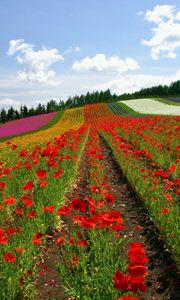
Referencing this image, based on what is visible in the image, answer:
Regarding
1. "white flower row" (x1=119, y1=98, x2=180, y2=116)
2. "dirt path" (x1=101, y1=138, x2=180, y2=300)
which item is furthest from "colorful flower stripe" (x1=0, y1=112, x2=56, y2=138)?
"dirt path" (x1=101, y1=138, x2=180, y2=300)

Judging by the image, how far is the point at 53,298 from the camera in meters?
4.80

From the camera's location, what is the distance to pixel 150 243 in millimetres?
6387

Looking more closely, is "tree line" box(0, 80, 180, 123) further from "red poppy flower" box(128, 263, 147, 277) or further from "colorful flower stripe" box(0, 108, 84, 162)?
"red poppy flower" box(128, 263, 147, 277)

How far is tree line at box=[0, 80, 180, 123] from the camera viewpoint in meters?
124

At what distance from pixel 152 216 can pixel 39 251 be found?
2.11 meters

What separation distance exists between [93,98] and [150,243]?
148 meters

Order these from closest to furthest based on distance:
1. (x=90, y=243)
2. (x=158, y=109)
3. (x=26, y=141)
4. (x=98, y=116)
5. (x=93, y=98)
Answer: (x=90, y=243), (x=26, y=141), (x=158, y=109), (x=98, y=116), (x=93, y=98)

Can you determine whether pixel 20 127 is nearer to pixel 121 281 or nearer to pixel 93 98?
pixel 121 281

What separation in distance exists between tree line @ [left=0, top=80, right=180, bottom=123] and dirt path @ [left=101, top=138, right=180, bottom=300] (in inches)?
4234

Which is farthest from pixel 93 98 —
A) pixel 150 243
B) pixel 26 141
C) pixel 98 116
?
pixel 150 243

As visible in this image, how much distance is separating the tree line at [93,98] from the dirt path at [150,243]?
107555 mm

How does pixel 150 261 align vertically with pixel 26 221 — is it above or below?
below

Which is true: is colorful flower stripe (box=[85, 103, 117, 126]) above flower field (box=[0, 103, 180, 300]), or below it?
below

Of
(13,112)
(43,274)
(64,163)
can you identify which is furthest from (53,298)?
(13,112)
